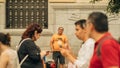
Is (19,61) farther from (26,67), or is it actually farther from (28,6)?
(28,6)

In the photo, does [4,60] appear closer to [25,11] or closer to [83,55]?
[83,55]

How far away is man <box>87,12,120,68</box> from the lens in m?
5.31

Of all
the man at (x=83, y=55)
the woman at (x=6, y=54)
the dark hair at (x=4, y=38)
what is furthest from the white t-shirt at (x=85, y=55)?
the dark hair at (x=4, y=38)

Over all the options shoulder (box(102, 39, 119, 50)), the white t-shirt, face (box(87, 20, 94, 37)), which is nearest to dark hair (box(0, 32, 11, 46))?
the white t-shirt

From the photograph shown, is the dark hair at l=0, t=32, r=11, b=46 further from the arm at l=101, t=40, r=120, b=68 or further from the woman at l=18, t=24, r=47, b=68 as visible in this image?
the arm at l=101, t=40, r=120, b=68

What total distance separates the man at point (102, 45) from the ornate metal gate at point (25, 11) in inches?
680

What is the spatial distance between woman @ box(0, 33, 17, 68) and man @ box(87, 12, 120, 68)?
2492mm

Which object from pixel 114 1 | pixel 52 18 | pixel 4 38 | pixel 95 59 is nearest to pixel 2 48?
pixel 4 38

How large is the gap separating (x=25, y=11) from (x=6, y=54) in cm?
1509

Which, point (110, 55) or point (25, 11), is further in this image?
point (25, 11)

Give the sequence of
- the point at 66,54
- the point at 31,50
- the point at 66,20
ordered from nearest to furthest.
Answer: the point at 66,54 → the point at 31,50 → the point at 66,20

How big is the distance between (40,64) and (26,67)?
249 mm

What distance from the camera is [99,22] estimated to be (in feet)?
18.4

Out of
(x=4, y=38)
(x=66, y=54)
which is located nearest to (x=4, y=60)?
(x=4, y=38)
